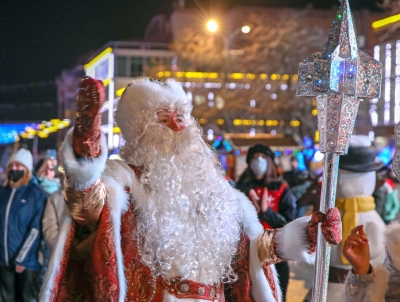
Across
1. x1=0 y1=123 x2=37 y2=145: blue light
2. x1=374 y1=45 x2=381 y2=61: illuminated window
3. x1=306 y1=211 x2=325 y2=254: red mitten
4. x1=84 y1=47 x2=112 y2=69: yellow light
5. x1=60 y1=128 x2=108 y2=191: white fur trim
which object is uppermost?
x1=84 y1=47 x2=112 y2=69: yellow light

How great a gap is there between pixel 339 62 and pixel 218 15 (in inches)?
2454

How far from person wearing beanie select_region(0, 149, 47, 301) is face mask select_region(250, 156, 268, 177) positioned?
7.70ft

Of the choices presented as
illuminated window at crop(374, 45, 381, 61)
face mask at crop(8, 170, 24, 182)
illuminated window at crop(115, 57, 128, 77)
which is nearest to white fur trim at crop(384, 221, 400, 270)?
face mask at crop(8, 170, 24, 182)

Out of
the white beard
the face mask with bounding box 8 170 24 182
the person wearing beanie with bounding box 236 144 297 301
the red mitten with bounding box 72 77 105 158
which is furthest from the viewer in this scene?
the person wearing beanie with bounding box 236 144 297 301

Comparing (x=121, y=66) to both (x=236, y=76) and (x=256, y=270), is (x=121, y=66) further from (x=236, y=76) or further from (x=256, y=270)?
(x=256, y=270)

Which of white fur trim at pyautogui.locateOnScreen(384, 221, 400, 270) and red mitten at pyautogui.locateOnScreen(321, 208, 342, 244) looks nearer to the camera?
red mitten at pyautogui.locateOnScreen(321, 208, 342, 244)

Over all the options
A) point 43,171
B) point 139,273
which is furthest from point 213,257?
point 43,171

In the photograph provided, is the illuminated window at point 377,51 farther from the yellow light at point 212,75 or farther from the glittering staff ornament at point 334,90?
the glittering staff ornament at point 334,90

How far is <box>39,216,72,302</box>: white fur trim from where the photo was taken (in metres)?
3.39

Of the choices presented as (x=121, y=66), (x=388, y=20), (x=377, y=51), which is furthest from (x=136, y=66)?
(x=388, y=20)

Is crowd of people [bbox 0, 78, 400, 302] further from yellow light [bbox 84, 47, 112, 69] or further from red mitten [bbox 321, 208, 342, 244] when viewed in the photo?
yellow light [bbox 84, 47, 112, 69]

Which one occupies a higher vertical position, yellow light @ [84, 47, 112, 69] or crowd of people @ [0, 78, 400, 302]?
yellow light @ [84, 47, 112, 69]

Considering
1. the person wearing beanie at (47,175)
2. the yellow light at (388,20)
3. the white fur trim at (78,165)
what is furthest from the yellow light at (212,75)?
the white fur trim at (78,165)

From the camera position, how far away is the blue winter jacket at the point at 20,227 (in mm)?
7047
